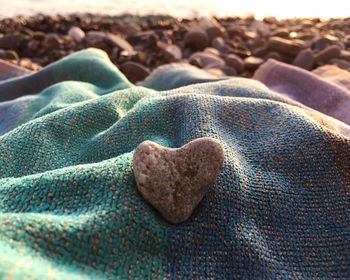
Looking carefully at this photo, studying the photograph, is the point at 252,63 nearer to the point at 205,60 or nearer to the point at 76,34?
the point at 205,60

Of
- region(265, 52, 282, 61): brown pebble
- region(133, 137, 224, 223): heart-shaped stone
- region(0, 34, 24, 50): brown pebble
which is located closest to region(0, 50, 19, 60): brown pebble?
region(0, 34, 24, 50): brown pebble

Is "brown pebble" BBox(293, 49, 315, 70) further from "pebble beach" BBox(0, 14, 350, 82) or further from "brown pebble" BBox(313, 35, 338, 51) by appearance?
"brown pebble" BBox(313, 35, 338, 51)

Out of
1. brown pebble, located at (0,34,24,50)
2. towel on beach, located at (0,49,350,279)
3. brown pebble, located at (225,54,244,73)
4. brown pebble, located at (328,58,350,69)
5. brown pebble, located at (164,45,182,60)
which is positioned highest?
towel on beach, located at (0,49,350,279)

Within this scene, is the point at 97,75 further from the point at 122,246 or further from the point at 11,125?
the point at 122,246

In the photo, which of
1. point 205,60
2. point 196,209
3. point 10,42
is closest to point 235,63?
point 205,60

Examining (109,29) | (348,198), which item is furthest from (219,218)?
(109,29)
